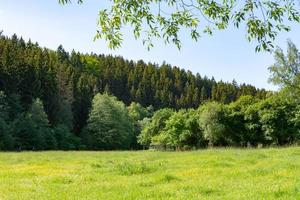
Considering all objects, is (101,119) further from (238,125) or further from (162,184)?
(162,184)

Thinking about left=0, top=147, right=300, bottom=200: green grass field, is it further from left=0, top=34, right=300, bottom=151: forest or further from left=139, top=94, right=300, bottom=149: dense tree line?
left=139, top=94, right=300, bottom=149: dense tree line

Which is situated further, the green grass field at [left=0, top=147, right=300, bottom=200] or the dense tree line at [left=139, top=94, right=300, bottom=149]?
the dense tree line at [left=139, top=94, right=300, bottom=149]

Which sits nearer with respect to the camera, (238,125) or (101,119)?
(238,125)

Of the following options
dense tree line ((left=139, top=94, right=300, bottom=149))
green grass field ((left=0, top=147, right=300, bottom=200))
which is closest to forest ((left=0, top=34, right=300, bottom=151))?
dense tree line ((left=139, top=94, right=300, bottom=149))

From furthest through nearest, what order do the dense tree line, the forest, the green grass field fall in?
the forest → the dense tree line → the green grass field

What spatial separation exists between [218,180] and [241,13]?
41.7 ft

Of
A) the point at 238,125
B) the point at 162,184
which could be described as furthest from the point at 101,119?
the point at 162,184

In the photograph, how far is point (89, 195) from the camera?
1645 cm

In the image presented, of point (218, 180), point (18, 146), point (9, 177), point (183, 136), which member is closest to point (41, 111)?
point (18, 146)

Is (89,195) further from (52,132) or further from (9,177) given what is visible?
(52,132)

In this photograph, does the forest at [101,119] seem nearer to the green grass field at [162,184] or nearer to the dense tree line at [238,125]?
the dense tree line at [238,125]

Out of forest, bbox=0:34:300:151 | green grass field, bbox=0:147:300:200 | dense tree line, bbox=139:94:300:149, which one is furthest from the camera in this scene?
forest, bbox=0:34:300:151

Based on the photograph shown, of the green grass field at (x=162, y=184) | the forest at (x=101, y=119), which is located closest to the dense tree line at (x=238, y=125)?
the forest at (x=101, y=119)

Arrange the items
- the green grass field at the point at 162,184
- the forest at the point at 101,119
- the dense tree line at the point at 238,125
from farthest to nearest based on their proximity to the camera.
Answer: the forest at the point at 101,119, the dense tree line at the point at 238,125, the green grass field at the point at 162,184
